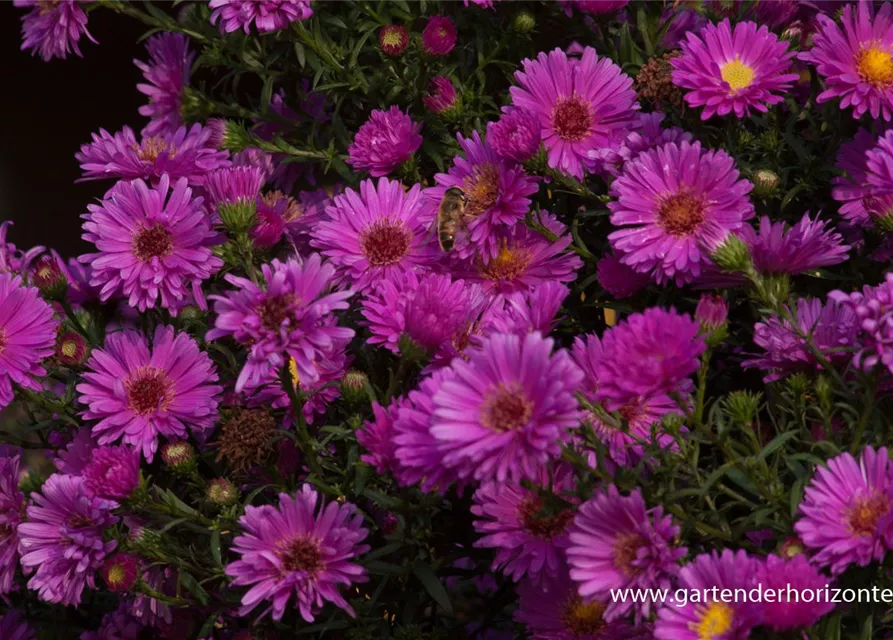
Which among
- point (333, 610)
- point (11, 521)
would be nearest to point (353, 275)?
point (333, 610)

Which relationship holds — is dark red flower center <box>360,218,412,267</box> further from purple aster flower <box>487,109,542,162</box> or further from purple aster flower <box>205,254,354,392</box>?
purple aster flower <box>205,254,354,392</box>

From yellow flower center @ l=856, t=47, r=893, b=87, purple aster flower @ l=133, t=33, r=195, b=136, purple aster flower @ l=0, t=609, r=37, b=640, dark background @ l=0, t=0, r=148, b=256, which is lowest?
purple aster flower @ l=0, t=609, r=37, b=640

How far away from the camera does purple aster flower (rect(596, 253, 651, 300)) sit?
111 cm

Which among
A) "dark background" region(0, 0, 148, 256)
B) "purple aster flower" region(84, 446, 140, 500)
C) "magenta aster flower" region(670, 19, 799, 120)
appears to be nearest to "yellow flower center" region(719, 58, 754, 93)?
"magenta aster flower" region(670, 19, 799, 120)

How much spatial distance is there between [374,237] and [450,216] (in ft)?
0.28

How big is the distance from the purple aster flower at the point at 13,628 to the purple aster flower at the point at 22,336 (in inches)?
10.6

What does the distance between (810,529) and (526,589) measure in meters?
0.28

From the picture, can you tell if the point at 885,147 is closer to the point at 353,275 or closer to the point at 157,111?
the point at 353,275

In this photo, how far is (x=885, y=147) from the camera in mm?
1038

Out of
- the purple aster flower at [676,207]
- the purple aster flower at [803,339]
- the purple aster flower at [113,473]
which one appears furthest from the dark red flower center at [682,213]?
the purple aster flower at [113,473]

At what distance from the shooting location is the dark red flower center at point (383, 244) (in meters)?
1.15

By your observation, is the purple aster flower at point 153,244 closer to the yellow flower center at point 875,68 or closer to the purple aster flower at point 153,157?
the purple aster flower at point 153,157

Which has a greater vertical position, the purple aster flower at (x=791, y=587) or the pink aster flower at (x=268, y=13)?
the pink aster flower at (x=268, y=13)

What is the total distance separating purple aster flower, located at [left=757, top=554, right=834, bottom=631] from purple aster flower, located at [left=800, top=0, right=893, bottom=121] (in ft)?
1.63
